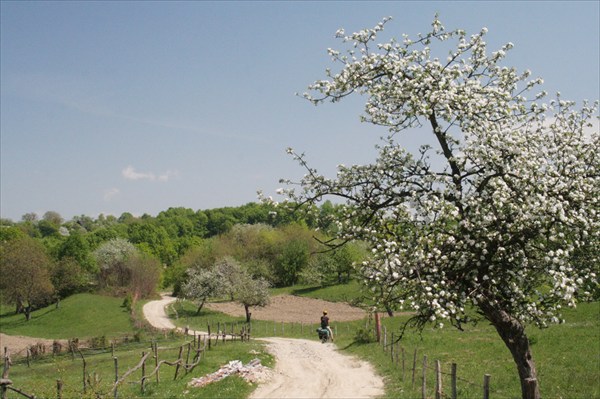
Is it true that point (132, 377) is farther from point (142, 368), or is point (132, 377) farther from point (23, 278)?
point (23, 278)

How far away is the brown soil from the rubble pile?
3788 cm

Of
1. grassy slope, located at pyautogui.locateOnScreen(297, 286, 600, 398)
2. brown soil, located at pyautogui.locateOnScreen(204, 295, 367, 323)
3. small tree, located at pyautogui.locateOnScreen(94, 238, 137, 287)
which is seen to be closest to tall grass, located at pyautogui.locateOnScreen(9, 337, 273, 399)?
grassy slope, located at pyautogui.locateOnScreen(297, 286, 600, 398)

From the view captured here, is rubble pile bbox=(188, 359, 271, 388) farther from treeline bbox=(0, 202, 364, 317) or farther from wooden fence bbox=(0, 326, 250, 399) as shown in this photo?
treeline bbox=(0, 202, 364, 317)

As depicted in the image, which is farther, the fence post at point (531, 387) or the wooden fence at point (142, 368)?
the wooden fence at point (142, 368)

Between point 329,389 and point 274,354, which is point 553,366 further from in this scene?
point 274,354

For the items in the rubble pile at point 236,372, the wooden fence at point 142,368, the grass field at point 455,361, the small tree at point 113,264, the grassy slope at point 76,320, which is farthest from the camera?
the small tree at point 113,264

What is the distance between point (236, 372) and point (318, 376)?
15.6 ft

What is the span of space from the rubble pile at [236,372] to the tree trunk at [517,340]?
1803 centimetres

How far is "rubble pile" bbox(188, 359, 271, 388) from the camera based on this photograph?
2817cm

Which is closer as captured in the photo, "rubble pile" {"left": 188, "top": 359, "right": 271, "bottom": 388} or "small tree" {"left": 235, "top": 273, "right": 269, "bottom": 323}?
"rubble pile" {"left": 188, "top": 359, "right": 271, "bottom": 388}

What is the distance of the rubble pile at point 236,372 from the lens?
28.2 m

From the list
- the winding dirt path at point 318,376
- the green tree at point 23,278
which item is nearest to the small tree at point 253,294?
the winding dirt path at point 318,376

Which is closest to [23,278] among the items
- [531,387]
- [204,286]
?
[204,286]

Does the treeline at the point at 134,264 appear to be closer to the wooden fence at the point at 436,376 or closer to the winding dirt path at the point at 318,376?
the winding dirt path at the point at 318,376
